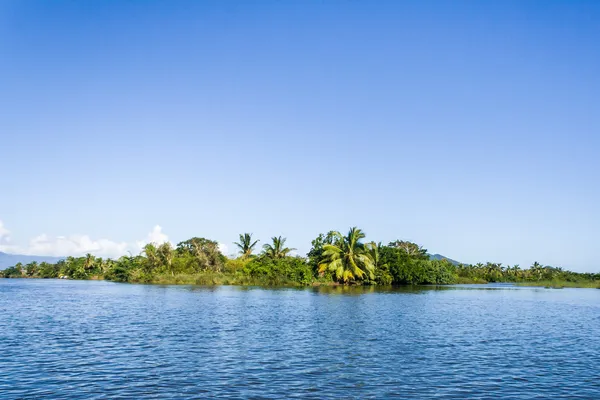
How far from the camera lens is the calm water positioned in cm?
1823

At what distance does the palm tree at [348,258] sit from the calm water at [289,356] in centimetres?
5230

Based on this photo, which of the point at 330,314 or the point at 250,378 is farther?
the point at 330,314

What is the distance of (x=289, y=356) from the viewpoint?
2425cm

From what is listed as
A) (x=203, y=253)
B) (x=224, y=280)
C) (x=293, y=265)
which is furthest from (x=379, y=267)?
(x=203, y=253)

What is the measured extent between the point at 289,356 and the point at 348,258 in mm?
74212

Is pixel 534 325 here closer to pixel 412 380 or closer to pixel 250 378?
pixel 412 380

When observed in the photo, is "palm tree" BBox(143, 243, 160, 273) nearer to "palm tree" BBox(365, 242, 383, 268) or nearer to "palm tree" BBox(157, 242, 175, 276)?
"palm tree" BBox(157, 242, 175, 276)

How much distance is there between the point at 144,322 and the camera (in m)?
36.3

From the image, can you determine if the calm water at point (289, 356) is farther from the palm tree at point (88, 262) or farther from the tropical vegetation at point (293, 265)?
the palm tree at point (88, 262)

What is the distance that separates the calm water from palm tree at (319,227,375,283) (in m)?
52.3

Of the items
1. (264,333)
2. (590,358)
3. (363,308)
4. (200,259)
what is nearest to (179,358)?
(264,333)

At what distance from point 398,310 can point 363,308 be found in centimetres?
373

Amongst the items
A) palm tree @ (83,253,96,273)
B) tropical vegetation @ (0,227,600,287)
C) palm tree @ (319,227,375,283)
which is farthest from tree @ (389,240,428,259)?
palm tree @ (83,253,96,273)

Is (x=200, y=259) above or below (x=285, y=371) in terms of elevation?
above
